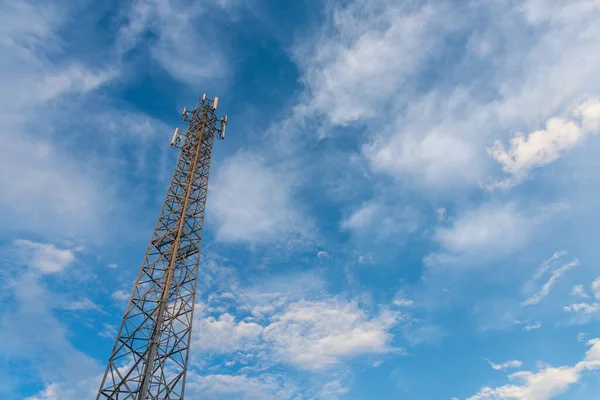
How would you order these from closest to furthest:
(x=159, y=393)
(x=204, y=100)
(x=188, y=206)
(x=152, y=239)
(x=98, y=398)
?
(x=98, y=398) → (x=159, y=393) → (x=152, y=239) → (x=188, y=206) → (x=204, y=100)

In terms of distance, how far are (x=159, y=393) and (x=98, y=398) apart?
363 cm

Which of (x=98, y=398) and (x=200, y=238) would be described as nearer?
(x=98, y=398)

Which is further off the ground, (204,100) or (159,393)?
(204,100)

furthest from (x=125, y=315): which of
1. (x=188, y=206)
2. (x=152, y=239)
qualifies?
(x=188, y=206)

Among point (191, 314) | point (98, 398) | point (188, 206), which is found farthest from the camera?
point (188, 206)

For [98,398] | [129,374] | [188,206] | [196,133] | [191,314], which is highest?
[196,133]

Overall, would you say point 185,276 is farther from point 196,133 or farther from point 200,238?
point 196,133

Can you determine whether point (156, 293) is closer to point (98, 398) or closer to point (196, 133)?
point (98, 398)

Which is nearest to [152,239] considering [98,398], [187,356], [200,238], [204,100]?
[200,238]

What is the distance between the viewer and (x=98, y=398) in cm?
2300

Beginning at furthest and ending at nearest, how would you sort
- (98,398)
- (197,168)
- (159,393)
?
(197,168) → (159,393) → (98,398)

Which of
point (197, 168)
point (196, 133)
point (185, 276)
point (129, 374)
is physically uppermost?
point (196, 133)

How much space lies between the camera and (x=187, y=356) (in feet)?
86.8

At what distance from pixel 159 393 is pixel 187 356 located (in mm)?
2835
